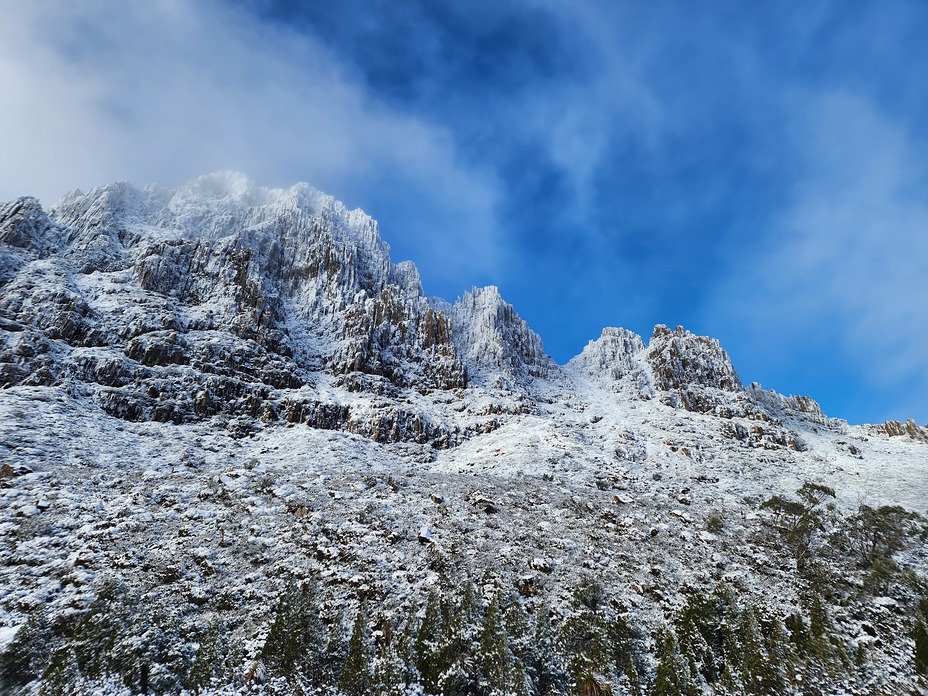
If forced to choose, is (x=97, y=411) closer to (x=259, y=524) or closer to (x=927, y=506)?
(x=259, y=524)

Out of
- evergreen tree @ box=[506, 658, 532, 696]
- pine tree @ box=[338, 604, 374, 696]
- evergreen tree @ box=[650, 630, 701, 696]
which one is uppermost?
evergreen tree @ box=[650, 630, 701, 696]

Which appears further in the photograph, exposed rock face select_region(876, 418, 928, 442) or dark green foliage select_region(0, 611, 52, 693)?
exposed rock face select_region(876, 418, 928, 442)

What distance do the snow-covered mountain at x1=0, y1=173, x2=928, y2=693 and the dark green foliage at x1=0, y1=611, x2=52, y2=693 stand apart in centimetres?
9

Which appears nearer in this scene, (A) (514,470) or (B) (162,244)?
(A) (514,470)

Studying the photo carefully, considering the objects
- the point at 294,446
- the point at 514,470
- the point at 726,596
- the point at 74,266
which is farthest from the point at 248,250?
the point at 726,596

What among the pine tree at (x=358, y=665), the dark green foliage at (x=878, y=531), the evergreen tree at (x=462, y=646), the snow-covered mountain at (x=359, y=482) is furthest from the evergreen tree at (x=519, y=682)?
the dark green foliage at (x=878, y=531)

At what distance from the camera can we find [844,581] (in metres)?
26.5

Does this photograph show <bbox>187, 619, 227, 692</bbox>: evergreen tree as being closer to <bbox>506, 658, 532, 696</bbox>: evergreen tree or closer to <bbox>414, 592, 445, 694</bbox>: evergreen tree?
<bbox>414, 592, 445, 694</bbox>: evergreen tree

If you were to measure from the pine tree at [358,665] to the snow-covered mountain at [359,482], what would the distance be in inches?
18.3

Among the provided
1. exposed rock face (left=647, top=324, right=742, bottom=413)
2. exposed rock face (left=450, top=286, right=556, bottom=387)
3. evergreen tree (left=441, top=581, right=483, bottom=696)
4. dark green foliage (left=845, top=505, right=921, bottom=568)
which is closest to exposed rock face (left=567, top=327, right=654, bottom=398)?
exposed rock face (left=647, top=324, right=742, bottom=413)

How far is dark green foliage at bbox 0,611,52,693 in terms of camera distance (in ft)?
52.4

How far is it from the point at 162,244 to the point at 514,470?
6561 centimetres

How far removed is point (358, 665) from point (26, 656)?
38.6 ft

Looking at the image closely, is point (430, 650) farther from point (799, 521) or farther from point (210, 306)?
point (210, 306)
